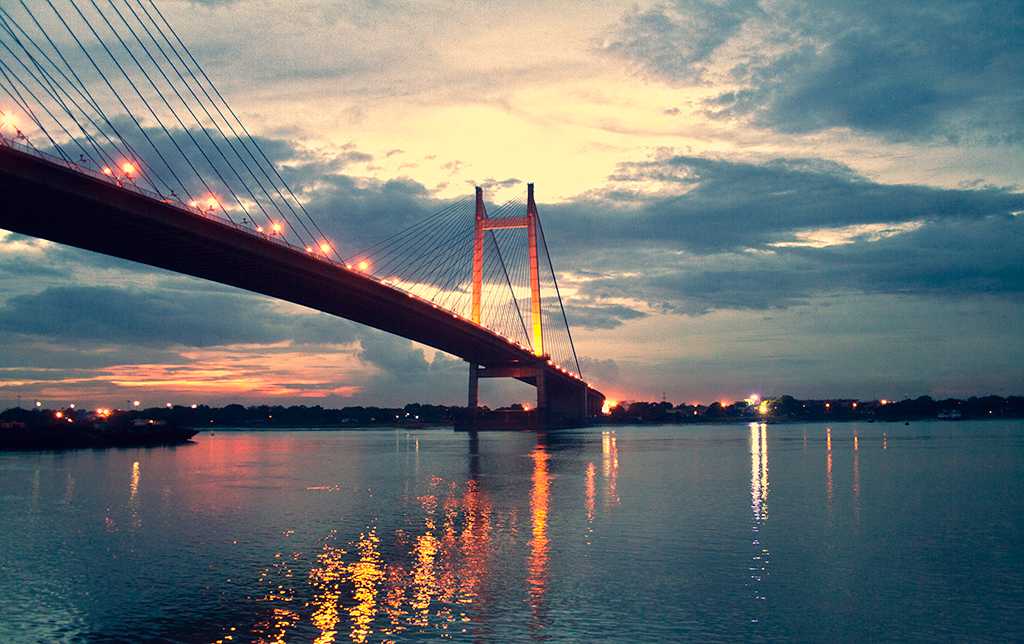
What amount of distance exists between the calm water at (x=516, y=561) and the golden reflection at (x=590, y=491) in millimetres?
191

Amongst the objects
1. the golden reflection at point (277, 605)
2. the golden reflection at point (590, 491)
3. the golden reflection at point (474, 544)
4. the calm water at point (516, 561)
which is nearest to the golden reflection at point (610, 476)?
the calm water at point (516, 561)

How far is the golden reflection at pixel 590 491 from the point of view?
2636cm

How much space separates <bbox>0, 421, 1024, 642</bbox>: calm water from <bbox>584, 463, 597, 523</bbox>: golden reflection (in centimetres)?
19

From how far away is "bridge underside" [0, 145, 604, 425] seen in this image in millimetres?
34188

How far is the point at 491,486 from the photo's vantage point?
117ft

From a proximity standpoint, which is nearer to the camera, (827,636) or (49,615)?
(827,636)

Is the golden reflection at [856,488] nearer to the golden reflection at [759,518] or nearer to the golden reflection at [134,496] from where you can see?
the golden reflection at [759,518]

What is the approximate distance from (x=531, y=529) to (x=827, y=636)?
10940 mm

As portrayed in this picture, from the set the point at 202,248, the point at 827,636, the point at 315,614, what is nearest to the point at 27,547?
the point at 315,614

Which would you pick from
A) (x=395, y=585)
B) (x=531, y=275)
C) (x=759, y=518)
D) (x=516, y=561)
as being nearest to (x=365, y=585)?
(x=395, y=585)

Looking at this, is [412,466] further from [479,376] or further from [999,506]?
[479,376]

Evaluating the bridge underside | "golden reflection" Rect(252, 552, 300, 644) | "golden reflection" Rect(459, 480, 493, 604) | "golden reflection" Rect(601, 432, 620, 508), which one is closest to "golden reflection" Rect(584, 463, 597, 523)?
"golden reflection" Rect(601, 432, 620, 508)

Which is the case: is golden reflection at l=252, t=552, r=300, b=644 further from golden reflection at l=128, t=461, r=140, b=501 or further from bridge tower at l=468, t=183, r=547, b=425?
bridge tower at l=468, t=183, r=547, b=425

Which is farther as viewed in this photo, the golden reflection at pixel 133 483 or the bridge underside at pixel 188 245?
the bridge underside at pixel 188 245
